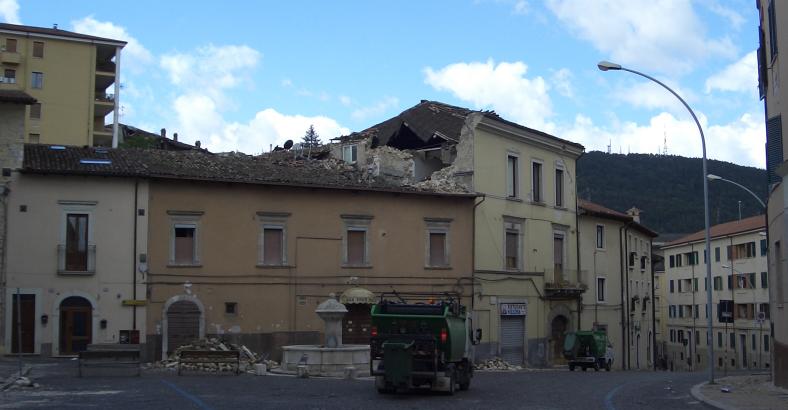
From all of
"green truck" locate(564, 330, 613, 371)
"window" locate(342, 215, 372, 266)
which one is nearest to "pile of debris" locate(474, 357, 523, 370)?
"green truck" locate(564, 330, 613, 371)

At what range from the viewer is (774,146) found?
2220 cm

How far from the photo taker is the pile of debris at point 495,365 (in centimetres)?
3816

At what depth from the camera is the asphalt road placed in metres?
17.4

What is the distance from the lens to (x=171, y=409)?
623 inches

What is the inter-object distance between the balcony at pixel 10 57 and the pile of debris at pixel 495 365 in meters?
44.1

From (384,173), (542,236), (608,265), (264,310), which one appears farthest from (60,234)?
(608,265)

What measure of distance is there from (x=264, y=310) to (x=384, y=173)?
1000 centimetres

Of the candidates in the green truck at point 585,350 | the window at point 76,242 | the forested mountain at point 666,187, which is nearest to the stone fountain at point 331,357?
the window at point 76,242

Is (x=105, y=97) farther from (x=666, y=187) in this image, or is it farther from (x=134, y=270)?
(x=666, y=187)

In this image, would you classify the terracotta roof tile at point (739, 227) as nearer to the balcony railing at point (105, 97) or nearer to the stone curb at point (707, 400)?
the stone curb at point (707, 400)

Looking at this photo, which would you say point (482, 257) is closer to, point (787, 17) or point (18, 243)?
point (18, 243)

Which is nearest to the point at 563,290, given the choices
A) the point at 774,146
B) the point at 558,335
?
the point at 558,335

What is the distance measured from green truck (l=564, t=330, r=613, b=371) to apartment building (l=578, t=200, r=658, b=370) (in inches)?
212

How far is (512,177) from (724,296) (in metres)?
38.2
